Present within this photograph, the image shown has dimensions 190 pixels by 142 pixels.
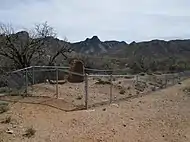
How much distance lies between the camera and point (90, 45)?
371ft

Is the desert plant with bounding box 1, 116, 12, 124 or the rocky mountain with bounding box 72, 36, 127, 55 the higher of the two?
the rocky mountain with bounding box 72, 36, 127, 55

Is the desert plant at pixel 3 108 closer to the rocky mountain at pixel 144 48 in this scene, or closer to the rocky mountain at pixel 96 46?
the rocky mountain at pixel 144 48

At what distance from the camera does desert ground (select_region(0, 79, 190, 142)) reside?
380 inches

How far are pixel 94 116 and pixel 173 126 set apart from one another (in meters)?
2.56

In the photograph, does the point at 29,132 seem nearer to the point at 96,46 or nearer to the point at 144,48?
the point at 144,48

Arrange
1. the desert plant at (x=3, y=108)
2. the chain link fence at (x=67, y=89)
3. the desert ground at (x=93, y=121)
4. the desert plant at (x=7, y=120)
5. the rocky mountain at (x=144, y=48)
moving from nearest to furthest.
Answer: the desert ground at (x=93, y=121), the desert plant at (x=7, y=120), the desert plant at (x=3, y=108), the chain link fence at (x=67, y=89), the rocky mountain at (x=144, y=48)

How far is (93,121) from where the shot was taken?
1108cm

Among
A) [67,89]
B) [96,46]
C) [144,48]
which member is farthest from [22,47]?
[96,46]

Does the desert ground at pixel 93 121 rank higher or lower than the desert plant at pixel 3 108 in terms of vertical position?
lower

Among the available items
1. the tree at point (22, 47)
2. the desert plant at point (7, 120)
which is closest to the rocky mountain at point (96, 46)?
the tree at point (22, 47)

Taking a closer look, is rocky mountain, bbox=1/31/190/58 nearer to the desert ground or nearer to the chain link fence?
the chain link fence

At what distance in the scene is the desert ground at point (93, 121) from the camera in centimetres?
966

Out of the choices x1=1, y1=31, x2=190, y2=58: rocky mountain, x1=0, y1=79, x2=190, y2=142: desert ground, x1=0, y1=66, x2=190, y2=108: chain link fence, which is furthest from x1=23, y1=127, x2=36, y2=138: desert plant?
x1=1, y1=31, x2=190, y2=58: rocky mountain

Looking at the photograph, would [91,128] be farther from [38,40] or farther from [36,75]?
[38,40]
